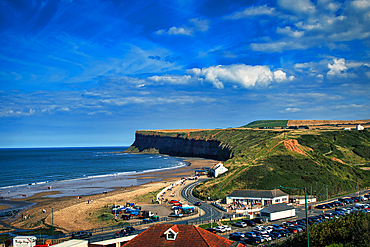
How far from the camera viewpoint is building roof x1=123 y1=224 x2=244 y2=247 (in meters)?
24.1

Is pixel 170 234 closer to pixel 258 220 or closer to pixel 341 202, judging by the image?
pixel 258 220

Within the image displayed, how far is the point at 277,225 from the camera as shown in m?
40.7

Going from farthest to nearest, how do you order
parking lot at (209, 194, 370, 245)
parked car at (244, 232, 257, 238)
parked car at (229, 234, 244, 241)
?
parked car at (229, 234, 244, 241) < parked car at (244, 232, 257, 238) < parking lot at (209, 194, 370, 245)

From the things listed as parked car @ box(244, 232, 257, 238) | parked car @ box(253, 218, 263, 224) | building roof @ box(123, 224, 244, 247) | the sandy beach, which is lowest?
the sandy beach

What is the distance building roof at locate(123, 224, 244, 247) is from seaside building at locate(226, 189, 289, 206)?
3459cm

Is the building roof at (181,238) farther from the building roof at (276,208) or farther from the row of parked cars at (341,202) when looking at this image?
the row of parked cars at (341,202)

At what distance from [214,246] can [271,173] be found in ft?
173

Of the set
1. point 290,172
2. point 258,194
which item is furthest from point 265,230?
point 290,172

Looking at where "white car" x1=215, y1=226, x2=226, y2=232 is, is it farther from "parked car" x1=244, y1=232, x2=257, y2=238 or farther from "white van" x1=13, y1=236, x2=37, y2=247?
"white van" x1=13, y1=236, x2=37, y2=247

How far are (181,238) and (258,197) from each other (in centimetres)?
3729

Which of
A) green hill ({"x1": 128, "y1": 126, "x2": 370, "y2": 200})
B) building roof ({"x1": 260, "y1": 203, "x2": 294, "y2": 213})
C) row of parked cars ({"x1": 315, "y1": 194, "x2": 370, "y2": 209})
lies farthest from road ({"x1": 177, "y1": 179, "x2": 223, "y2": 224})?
row of parked cars ({"x1": 315, "y1": 194, "x2": 370, "y2": 209})

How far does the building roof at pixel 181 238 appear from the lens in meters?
24.1

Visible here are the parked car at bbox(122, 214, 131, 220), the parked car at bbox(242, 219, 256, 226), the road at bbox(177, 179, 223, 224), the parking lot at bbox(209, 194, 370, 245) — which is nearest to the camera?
the parking lot at bbox(209, 194, 370, 245)

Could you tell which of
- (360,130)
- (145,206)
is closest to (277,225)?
(145,206)
